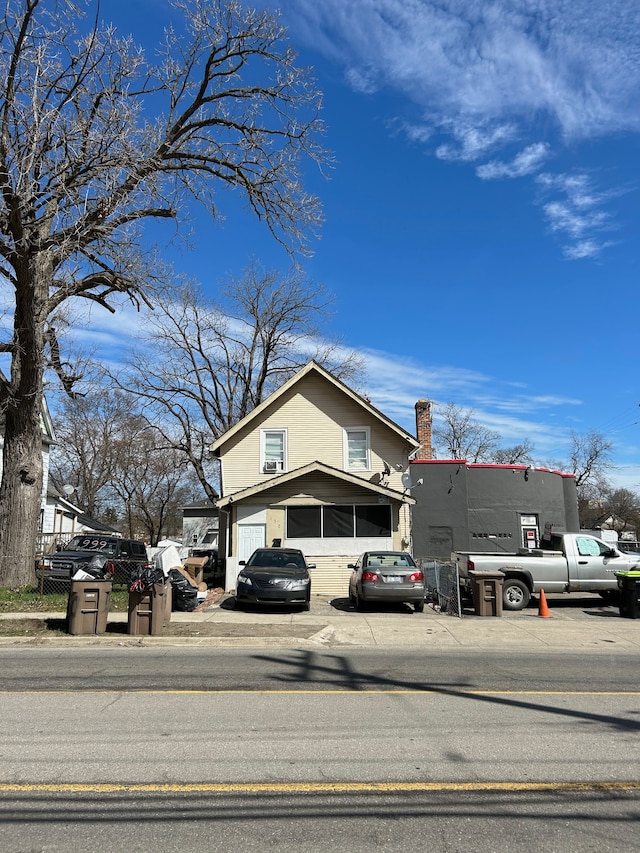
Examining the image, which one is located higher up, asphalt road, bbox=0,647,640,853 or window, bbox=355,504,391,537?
window, bbox=355,504,391,537

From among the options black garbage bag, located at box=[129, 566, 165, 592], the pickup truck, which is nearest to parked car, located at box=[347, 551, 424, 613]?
the pickup truck

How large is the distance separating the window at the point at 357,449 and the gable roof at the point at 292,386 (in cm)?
82

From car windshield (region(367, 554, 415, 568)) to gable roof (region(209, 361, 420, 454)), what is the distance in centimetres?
637

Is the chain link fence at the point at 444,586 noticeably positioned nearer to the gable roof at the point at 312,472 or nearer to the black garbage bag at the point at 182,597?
the gable roof at the point at 312,472

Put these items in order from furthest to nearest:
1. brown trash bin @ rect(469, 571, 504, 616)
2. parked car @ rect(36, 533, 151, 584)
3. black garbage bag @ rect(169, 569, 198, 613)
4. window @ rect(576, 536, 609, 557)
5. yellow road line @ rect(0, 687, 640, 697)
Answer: parked car @ rect(36, 533, 151, 584) → window @ rect(576, 536, 609, 557) → black garbage bag @ rect(169, 569, 198, 613) → brown trash bin @ rect(469, 571, 504, 616) → yellow road line @ rect(0, 687, 640, 697)

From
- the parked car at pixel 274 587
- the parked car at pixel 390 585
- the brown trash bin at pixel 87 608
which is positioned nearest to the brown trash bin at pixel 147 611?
the brown trash bin at pixel 87 608

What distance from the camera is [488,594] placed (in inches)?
589

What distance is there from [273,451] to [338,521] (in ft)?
12.0

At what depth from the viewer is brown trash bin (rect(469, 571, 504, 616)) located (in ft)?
48.8

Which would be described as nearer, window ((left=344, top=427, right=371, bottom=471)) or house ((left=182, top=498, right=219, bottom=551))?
window ((left=344, top=427, right=371, bottom=471))

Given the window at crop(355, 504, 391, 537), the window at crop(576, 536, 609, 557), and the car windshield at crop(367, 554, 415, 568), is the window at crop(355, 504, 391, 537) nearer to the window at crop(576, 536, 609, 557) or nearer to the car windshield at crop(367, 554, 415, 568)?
the car windshield at crop(367, 554, 415, 568)

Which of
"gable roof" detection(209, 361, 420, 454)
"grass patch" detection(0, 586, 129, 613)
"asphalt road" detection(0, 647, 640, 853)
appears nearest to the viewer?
"asphalt road" detection(0, 647, 640, 853)

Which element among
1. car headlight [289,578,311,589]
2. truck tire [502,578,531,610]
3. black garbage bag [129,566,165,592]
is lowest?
truck tire [502,578,531,610]

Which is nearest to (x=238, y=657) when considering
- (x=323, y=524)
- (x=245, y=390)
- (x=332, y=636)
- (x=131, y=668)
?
(x=131, y=668)
